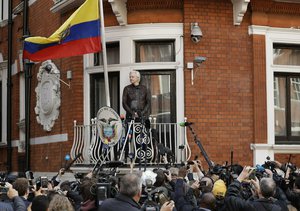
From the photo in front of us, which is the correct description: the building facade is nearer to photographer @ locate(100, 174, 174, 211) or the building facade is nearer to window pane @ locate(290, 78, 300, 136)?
window pane @ locate(290, 78, 300, 136)

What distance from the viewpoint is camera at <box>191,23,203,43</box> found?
1345 centimetres

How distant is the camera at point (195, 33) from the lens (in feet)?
44.1

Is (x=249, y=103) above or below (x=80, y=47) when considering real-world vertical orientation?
below

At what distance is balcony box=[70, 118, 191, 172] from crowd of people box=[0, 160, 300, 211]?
4.23 metres

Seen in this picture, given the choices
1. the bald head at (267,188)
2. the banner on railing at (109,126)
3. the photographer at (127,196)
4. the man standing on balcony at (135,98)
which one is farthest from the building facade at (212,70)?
the photographer at (127,196)

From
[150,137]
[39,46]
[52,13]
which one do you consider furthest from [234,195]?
[52,13]

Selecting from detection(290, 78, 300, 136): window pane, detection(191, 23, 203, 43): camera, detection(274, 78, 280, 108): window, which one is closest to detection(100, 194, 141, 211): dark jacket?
detection(191, 23, 203, 43): camera

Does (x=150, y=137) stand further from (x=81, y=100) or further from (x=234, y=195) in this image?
(x=234, y=195)

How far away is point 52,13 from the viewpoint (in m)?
16.0

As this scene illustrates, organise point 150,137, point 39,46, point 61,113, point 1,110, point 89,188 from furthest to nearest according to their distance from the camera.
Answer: point 1,110
point 61,113
point 39,46
point 150,137
point 89,188

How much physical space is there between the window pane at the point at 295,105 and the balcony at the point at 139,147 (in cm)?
286

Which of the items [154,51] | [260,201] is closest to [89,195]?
[260,201]

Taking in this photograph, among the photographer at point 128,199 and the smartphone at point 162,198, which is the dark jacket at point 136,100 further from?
the photographer at point 128,199

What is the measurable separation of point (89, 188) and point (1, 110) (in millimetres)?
14131
